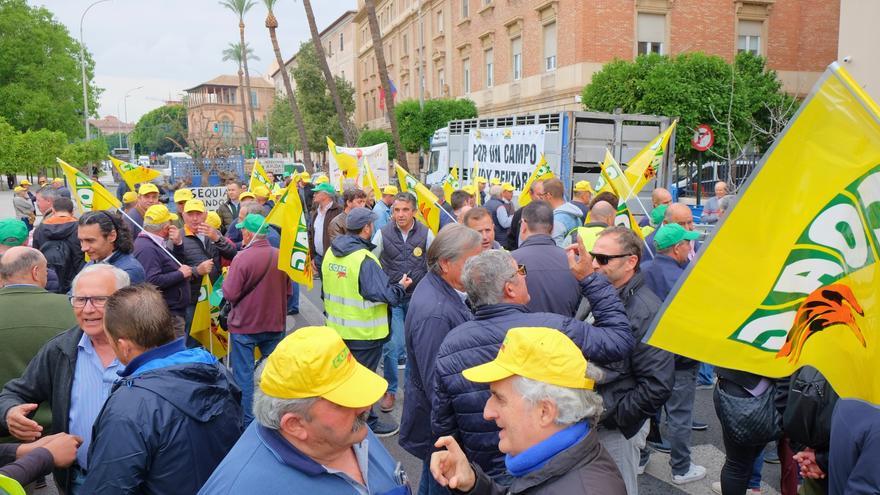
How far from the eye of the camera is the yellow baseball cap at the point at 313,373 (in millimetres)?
1910

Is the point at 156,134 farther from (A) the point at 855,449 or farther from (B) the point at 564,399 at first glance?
(A) the point at 855,449

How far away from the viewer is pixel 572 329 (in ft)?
9.54

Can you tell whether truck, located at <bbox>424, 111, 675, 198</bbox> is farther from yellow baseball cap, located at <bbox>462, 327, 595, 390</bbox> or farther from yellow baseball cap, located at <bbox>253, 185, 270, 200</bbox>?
yellow baseball cap, located at <bbox>462, 327, 595, 390</bbox>

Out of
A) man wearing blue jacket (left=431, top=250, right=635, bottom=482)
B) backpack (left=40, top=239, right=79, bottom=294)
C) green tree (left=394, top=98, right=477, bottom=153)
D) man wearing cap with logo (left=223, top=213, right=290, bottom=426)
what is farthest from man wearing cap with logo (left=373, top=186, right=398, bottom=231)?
green tree (left=394, top=98, right=477, bottom=153)

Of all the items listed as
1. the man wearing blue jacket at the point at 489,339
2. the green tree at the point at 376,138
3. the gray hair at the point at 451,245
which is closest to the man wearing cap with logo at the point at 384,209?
the gray hair at the point at 451,245

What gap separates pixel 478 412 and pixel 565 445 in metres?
0.93

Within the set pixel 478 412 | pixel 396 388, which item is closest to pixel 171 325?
pixel 478 412

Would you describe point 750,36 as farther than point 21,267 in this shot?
Yes

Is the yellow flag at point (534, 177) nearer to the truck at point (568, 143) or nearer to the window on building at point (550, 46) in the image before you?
the truck at point (568, 143)

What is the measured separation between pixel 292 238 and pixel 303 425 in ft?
13.4

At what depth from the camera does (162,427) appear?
7.61 feet

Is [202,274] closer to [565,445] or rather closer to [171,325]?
[171,325]

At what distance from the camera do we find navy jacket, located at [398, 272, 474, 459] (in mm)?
3457

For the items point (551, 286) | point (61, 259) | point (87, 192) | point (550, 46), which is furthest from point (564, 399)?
point (550, 46)
